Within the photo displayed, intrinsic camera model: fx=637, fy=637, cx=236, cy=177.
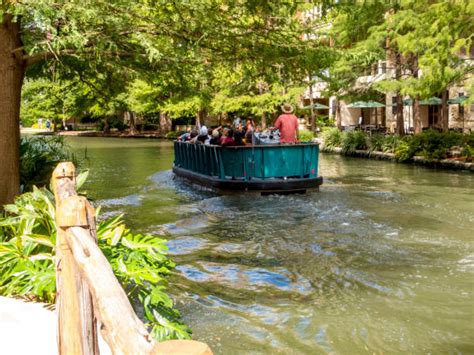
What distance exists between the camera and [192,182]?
19.9 m

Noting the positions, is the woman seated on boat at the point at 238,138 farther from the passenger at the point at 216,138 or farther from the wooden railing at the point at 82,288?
the wooden railing at the point at 82,288

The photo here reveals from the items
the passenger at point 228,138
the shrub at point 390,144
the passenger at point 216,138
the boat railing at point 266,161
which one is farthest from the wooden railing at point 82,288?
the shrub at point 390,144

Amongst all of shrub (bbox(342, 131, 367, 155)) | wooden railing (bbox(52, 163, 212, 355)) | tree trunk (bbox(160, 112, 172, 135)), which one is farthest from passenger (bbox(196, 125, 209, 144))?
tree trunk (bbox(160, 112, 172, 135))

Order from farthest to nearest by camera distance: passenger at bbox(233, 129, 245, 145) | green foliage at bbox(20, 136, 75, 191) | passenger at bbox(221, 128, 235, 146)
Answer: passenger at bbox(221, 128, 235, 146), passenger at bbox(233, 129, 245, 145), green foliage at bbox(20, 136, 75, 191)

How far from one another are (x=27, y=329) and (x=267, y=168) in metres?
11.8

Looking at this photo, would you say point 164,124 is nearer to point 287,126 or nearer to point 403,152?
point 403,152

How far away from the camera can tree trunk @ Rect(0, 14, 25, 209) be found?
368 inches

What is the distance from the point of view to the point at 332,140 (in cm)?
3497

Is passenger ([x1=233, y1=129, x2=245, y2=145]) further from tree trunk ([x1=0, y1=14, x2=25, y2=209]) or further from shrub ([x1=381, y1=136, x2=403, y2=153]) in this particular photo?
shrub ([x1=381, y1=136, x2=403, y2=153])

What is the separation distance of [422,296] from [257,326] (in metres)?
2.29

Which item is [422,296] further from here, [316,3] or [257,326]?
[316,3]

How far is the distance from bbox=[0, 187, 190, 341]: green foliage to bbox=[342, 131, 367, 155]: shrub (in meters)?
26.3

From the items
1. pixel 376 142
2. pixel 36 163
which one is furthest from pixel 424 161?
pixel 36 163

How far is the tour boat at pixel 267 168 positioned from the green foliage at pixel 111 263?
9.61 meters
